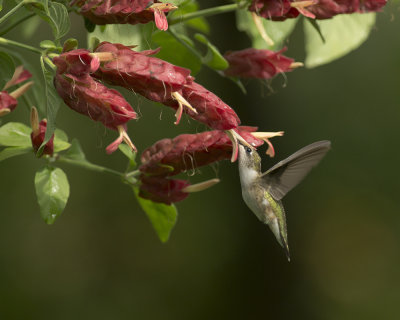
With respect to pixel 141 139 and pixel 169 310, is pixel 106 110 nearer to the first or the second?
pixel 141 139

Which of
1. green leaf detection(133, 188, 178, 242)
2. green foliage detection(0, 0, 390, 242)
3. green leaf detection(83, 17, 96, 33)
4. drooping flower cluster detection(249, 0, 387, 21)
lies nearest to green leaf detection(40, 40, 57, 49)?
green foliage detection(0, 0, 390, 242)

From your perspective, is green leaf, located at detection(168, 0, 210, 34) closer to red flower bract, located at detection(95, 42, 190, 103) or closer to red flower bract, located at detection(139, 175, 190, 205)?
red flower bract, located at detection(95, 42, 190, 103)

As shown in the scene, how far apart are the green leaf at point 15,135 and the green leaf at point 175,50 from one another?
0.35 meters

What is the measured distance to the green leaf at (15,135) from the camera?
A: 4.48ft

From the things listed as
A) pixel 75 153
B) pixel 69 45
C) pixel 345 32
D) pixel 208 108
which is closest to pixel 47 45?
pixel 69 45

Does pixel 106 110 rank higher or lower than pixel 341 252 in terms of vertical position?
higher

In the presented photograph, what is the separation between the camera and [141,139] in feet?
20.5

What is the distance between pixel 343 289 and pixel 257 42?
576 cm

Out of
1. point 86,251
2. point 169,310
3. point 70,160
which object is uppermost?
point 70,160

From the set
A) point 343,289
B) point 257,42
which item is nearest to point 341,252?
point 343,289

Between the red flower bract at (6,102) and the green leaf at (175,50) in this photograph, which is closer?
the red flower bract at (6,102)

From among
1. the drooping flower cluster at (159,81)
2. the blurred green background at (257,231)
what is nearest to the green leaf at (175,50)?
the drooping flower cluster at (159,81)

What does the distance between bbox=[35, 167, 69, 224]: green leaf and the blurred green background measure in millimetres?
4740

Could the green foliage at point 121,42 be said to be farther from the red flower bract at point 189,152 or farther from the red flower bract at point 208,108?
the red flower bract at point 208,108
